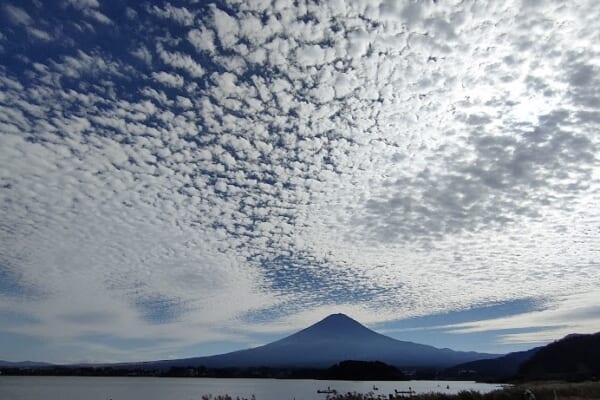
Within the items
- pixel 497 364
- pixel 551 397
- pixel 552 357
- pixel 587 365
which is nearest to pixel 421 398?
pixel 551 397

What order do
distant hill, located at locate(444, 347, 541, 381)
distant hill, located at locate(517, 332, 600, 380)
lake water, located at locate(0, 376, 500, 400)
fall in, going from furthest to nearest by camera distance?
distant hill, located at locate(444, 347, 541, 381), distant hill, located at locate(517, 332, 600, 380), lake water, located at locate(0, 376, 500, 400)

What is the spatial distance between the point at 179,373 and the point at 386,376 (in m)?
88.2

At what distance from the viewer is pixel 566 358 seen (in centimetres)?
8838

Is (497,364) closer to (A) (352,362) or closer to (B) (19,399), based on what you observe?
(A) (352,362)

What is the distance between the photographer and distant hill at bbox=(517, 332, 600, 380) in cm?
8300

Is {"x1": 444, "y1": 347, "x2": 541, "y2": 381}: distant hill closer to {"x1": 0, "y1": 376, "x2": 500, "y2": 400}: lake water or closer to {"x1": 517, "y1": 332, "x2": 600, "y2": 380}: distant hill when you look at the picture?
{"x1": 0, "y1": 376, "x2": 500, "y2": 400}: lake water

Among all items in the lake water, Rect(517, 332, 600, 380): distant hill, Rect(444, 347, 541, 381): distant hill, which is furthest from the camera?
Rect(444, 347, 541, 381): distant hill

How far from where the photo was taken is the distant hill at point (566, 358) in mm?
83000

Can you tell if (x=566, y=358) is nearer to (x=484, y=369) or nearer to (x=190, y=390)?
(x=190, y=390)

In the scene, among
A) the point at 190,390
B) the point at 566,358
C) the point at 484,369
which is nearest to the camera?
the point at 566,358

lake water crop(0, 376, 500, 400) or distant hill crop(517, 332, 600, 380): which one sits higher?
distant hill crop(517, 332, 600, 380)

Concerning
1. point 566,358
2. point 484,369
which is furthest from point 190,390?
point 484,369

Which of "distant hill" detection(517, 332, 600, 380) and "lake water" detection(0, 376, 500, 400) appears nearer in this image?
"lake water" detection(0, 376, 500, 400)

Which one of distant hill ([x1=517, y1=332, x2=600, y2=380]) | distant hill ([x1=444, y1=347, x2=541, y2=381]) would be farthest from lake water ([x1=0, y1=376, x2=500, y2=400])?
distant hill ([x1=444, y1=347, x2=541, y2=381])
